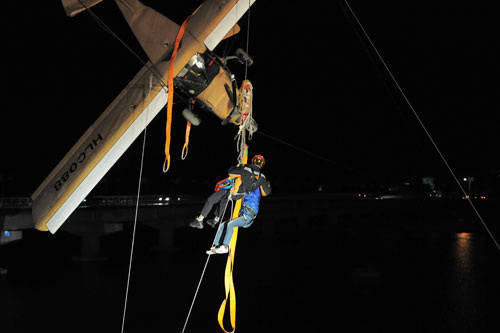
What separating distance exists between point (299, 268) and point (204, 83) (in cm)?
3986

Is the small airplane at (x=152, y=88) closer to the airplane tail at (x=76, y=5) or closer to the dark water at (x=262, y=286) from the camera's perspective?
the airplane tail at (x=76, y=5)

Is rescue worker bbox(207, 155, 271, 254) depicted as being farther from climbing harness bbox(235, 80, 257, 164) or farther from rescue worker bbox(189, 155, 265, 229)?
climbing harness bbox(235, 80, 257, 164)

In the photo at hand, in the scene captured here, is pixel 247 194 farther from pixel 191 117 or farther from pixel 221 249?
pixel 191 117

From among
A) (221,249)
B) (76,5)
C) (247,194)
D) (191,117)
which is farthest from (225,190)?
(76,5)

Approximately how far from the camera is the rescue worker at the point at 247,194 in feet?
20.1

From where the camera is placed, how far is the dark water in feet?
97.8

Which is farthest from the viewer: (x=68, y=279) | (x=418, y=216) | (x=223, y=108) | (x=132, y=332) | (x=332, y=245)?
(x=418, y=216)

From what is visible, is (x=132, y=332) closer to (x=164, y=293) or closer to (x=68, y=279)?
(x=164, y=293)

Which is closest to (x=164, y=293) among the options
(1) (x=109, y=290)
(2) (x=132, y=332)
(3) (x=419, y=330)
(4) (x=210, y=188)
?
(1) (x=109, y=290)

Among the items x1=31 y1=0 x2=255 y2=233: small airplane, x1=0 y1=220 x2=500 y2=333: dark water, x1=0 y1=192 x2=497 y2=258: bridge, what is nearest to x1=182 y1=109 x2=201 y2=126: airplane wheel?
x1=31 y1=0 x2=255 y2=233: small airplane

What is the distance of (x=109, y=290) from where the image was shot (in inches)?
1335

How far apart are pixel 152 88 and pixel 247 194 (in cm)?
200

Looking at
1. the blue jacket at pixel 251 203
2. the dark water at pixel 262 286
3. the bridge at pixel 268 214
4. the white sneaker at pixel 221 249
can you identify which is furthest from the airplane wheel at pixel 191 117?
the bridge at pixel 268 214

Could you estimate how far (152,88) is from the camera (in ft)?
19.2
